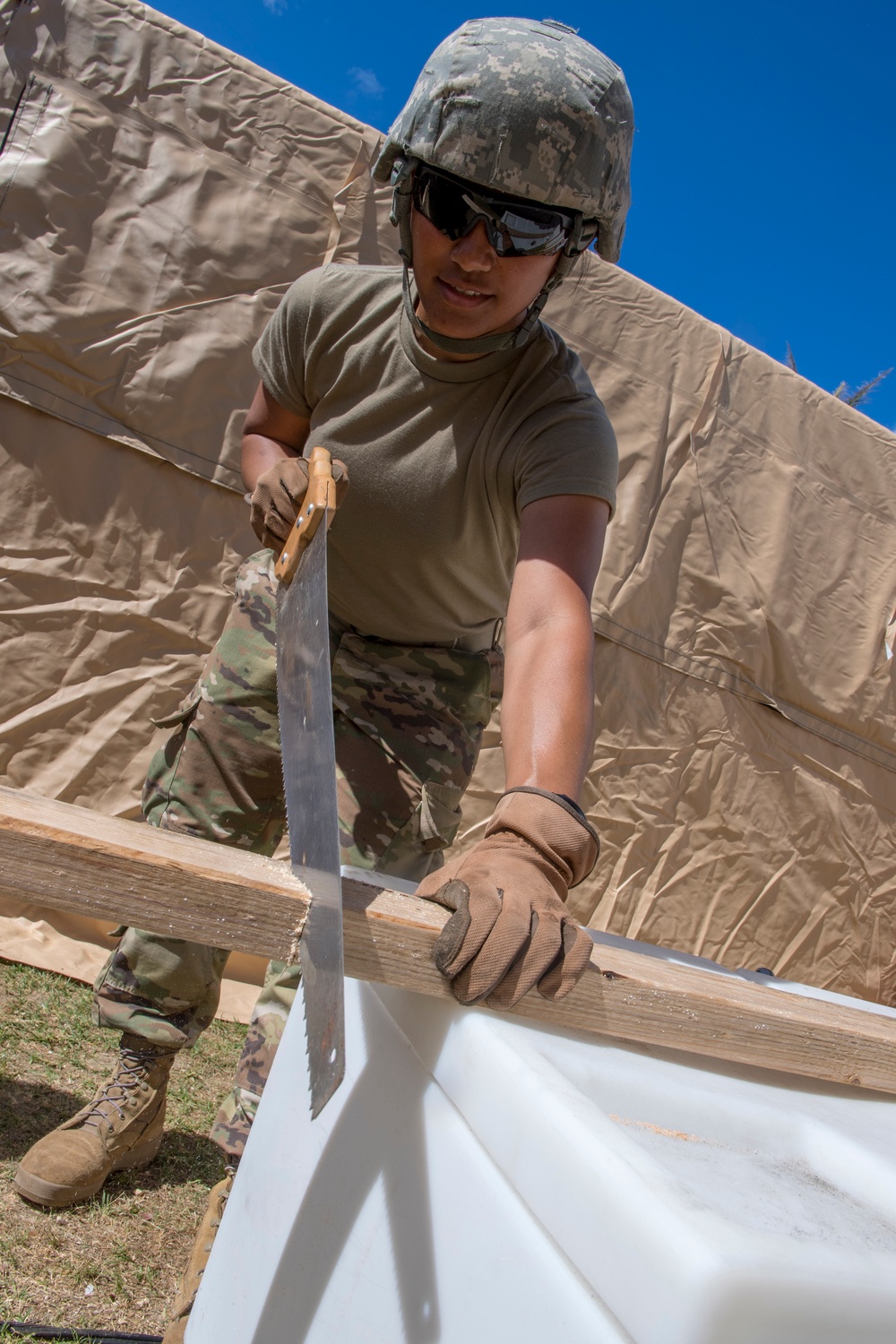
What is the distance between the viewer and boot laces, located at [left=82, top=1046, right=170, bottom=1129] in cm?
185

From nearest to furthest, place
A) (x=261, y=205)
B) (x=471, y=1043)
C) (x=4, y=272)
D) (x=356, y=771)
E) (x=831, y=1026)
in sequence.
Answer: (x=471, y=1043) → (x=831, y=1026) → (x=356, y=771) → (x=4, y=272) → (x=261, y=205)

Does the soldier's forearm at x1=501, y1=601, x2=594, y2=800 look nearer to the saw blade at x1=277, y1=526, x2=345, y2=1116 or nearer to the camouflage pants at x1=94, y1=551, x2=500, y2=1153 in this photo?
the saw blade at x1=277, y1=526, x2=345, y2=1116

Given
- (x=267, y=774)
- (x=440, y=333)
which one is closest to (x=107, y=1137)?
(x=267, y=774)

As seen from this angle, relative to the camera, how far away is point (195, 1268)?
1.53m

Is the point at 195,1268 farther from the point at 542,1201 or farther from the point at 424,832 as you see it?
the point at 542,1201

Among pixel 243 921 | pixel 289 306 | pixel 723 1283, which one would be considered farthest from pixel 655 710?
pixel 723 1283

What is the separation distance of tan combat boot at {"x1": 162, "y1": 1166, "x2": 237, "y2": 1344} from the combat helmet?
1.58 metres

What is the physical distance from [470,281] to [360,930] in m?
1.21

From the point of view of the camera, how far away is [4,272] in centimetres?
264

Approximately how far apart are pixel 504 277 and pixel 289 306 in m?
0.56

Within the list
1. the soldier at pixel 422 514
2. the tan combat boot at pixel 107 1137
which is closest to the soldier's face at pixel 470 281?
the soldier at pixel 422 514

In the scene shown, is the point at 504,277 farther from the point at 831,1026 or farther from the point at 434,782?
the point at 831,1026

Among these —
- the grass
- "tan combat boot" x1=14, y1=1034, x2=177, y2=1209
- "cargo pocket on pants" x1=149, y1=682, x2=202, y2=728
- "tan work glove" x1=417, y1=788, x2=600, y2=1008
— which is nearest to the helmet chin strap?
"cargo pocket on pants" x1=149, y1=682, x2=202, y2=728

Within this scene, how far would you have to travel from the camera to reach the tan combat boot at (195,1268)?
4.61 feet
